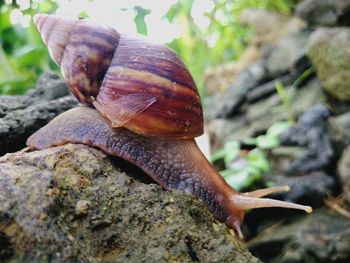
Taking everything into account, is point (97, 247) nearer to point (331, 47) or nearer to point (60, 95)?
point (60, 95)

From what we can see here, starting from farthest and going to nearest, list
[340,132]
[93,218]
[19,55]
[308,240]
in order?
→ [19,55], [340,132], [308,240], [93,218]

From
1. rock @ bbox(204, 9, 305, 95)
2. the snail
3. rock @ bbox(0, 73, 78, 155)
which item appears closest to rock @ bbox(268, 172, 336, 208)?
the snail

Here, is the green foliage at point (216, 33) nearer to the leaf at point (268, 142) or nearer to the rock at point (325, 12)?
the rock at point (325, 12)

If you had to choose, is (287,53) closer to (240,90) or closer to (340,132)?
(240,90)

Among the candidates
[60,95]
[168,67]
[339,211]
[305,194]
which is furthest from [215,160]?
[168,67]

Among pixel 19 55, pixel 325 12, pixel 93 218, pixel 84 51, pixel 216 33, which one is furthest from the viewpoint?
pixel 216 33

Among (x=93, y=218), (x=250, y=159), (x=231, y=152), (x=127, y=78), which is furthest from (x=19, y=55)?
(x=93, y=218)

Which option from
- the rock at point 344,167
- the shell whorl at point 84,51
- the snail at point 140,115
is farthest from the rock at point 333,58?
the shell whorl at point 84,51
